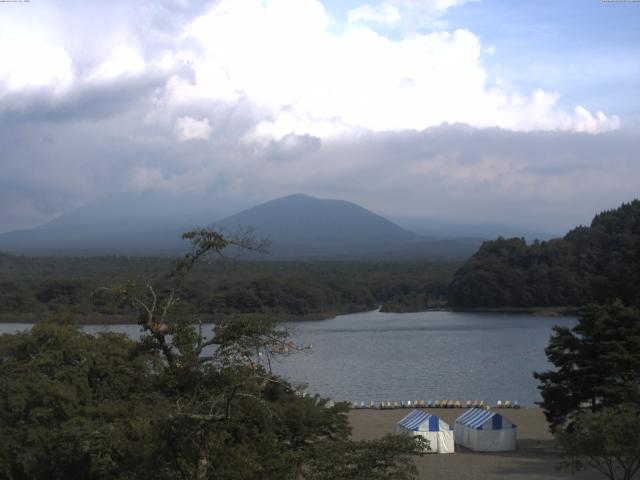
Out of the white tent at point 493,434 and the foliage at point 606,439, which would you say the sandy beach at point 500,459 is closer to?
the white tent at point 493,434

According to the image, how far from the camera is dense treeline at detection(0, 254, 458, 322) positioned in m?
52.3

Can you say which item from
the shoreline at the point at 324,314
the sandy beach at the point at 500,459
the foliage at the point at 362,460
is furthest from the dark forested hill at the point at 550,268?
the foliage at the point at 362,460

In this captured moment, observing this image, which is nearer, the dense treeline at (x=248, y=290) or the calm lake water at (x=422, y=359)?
the calm lake water at (x=422, y=359)

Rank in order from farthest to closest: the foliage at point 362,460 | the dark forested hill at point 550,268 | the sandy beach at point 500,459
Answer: the dark forested hill at point 550,268, the sandy beach at point 500,459, the foliage at point 362,460

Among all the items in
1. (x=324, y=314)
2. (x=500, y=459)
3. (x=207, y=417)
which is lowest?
(x=500, y=459)

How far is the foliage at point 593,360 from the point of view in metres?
16.1

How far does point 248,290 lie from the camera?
54.4 m

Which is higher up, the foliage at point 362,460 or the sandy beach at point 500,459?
the foliage at point 362,460

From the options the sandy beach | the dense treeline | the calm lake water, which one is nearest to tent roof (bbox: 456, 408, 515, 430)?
the sandy beach

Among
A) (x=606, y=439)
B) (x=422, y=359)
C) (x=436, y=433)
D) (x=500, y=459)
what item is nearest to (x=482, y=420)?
(x=436, y=433)

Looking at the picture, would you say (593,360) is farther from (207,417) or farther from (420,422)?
(207,417)

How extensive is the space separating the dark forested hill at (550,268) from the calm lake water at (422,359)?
6293mm

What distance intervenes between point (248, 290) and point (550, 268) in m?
22.3

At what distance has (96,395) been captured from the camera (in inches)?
518
